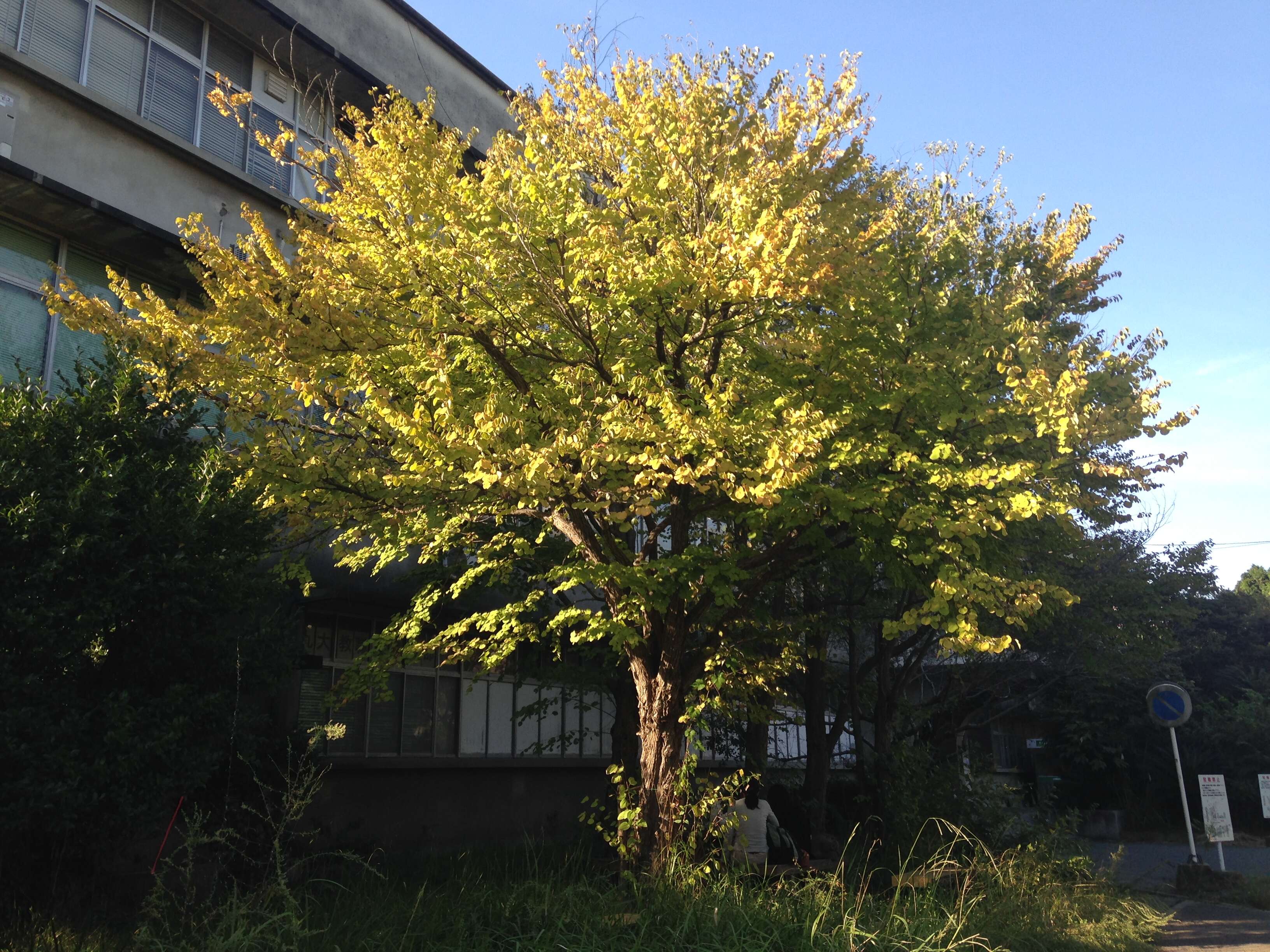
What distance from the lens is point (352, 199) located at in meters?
8.38

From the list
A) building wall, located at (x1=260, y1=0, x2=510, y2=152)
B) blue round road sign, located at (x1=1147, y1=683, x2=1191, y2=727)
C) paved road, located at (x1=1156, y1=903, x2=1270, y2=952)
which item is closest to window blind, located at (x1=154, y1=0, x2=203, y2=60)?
building wall, located at (x1=260, y1=0, x2=510, y2=152)

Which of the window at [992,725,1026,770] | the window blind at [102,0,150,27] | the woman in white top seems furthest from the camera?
the window at [992,725,1026,770]

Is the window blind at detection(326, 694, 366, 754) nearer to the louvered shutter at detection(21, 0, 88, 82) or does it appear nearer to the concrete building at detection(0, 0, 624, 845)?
the concrete building at detection(0, 0, 624, 845)

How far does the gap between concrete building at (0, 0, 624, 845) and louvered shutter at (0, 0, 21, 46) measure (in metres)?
A: 0.01

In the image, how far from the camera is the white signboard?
14422 millimetres

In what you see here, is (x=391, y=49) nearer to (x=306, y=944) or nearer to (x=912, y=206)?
(x=912, y=206)

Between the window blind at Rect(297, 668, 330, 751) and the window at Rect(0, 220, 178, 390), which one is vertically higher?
the window at Rect(0, 220, 178, 390)

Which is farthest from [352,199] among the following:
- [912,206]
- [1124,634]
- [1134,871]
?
[1134,871]

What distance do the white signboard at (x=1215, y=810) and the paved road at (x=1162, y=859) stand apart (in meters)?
0.83

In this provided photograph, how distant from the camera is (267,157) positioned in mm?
13117

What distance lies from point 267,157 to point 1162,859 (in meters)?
19.8

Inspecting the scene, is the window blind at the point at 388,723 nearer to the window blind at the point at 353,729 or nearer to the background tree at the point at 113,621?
the window blind at the point at 353,729

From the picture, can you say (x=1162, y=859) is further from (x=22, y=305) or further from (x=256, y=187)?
(x=22, y=305)

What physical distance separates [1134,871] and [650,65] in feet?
50.6
